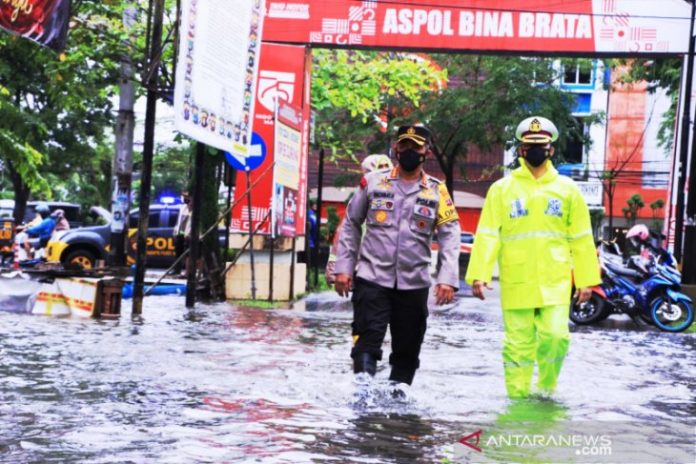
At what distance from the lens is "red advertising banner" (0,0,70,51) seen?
10.2 m

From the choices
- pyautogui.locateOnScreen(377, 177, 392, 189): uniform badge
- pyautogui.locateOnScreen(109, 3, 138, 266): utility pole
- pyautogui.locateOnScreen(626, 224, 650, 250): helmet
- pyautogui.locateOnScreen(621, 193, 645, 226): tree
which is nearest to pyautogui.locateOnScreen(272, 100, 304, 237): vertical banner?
pyautogui.locateOnScreen(626, 224, 650, 250): helmet

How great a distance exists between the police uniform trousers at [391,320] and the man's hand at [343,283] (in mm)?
56

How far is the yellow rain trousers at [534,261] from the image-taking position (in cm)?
739

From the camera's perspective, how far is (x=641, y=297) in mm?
16156

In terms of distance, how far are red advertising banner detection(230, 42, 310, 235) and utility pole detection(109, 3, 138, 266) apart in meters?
5.73

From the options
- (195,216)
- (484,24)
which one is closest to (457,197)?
(484,24)

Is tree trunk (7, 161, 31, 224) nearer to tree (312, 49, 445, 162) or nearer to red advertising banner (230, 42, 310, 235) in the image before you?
tree (312, 49, 445, 162)

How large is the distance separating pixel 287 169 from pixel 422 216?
10.4 meters

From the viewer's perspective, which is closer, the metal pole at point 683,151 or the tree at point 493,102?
the metal pole at point 683,151

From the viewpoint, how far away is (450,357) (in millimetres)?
10508

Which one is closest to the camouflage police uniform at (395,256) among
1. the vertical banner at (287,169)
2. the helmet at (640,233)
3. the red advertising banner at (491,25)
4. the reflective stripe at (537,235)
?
the reflective stripe at (537,235)

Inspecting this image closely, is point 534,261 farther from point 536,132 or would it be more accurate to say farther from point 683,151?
point 683,151

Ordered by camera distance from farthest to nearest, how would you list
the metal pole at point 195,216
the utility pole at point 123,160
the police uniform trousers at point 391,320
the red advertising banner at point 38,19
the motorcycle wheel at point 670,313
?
the utility pole at point 123,160, the motorcycle wheel at point 670,313, the metal pole at point 195,216, the red advertising banner at point 38,19, the police uniform trousers at point 391,320

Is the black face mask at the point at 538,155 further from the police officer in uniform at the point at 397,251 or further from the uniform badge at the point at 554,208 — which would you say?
the police officer in uniform at the point at 397,251
